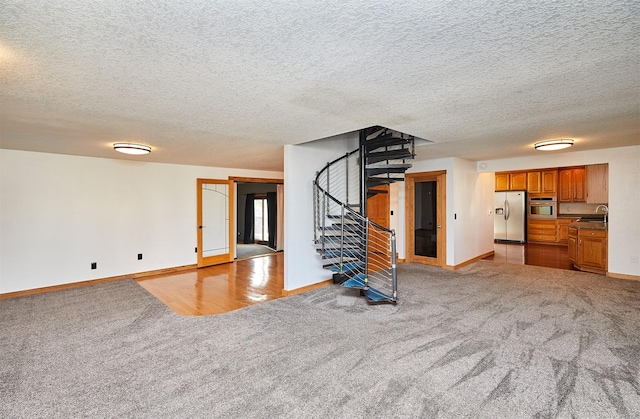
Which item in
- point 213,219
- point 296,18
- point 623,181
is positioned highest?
point 296,18

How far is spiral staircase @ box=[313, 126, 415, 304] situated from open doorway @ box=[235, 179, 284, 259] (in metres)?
3.98

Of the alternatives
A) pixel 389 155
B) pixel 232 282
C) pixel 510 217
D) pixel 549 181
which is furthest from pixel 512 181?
pixel 232 282

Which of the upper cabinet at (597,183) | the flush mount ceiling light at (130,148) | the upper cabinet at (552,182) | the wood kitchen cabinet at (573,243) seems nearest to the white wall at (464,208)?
the wood kitchen cabinet at (573,243)

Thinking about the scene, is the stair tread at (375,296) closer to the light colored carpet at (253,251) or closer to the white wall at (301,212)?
the white wall at (301,212)

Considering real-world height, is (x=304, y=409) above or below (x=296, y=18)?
below

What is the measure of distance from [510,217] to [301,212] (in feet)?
25.2

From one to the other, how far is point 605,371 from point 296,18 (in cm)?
341

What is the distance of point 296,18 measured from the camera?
145 centimetres

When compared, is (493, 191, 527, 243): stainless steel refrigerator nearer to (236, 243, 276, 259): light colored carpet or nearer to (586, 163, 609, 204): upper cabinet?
(586, 163, 609, 204): upper cabinet

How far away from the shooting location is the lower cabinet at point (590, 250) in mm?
5473

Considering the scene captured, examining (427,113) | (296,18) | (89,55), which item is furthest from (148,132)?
(427,113)

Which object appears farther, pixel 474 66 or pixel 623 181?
pixel 623 181

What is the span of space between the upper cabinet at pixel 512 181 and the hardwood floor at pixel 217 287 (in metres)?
7.37

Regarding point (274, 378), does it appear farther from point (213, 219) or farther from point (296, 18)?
point (213, 219)
